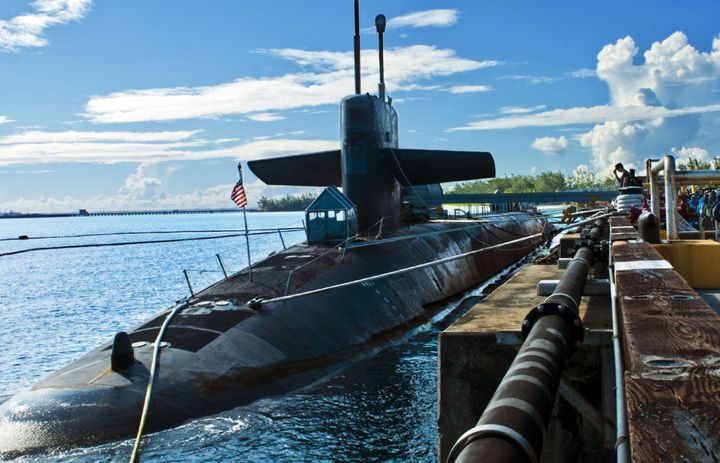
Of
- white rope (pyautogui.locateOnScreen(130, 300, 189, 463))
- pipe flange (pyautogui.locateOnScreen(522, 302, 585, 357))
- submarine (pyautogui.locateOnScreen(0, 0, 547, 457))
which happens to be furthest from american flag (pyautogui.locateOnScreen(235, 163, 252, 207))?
pipe flange (pyautogui.locateOnScreen(522, 302, 585, 357))

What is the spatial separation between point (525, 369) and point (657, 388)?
2.58ft

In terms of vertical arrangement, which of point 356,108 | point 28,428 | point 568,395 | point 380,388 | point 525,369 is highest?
point 356,108

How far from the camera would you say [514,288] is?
7562mm

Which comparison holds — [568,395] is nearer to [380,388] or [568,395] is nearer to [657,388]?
[657,388]

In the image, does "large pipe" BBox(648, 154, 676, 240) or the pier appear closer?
the pier

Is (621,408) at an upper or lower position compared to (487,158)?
lower

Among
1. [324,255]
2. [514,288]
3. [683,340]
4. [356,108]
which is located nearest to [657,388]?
[683,340]

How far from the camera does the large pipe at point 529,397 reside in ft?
7.04

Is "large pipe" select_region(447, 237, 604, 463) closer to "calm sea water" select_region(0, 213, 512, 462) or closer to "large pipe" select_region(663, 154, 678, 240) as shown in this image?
"large pipe" select_region(663, 154, 678, 240)

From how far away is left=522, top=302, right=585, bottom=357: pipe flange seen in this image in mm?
3951

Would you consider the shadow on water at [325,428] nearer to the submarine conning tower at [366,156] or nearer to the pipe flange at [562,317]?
the pipe flange at [562,317]

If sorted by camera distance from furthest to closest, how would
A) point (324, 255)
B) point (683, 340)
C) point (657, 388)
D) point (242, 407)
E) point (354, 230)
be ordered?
point (354, 230)
point (324, 255)
point (242, 407)
point (683, 340)
point (657, 388)

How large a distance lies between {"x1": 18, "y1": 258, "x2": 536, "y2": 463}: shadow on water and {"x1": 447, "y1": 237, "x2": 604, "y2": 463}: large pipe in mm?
5501

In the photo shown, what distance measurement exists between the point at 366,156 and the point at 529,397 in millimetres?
15373
